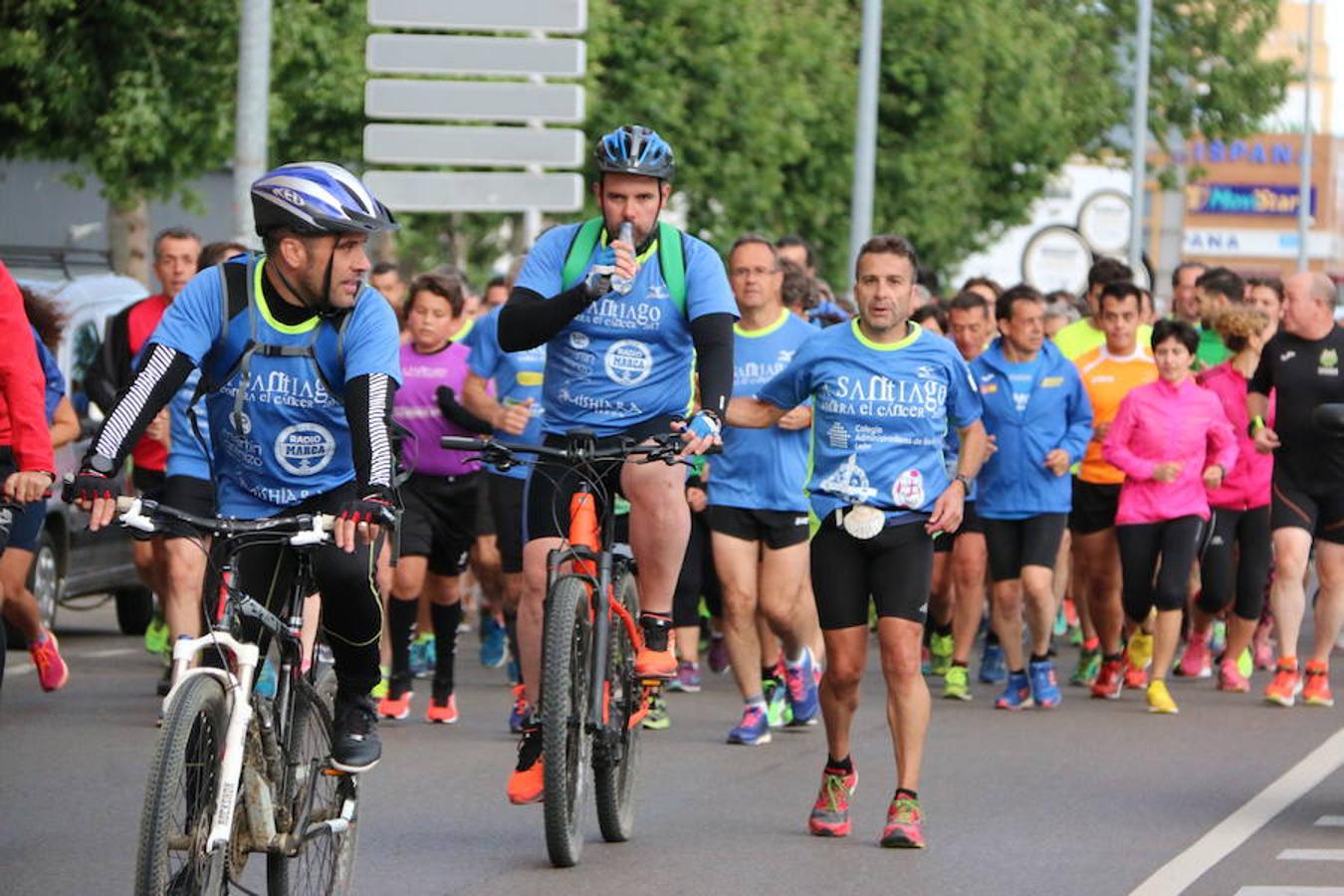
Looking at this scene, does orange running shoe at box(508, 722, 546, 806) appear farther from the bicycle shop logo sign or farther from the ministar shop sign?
the ministar shop sign

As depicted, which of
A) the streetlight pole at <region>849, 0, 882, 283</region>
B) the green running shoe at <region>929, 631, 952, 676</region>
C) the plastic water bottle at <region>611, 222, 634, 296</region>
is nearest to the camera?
the plastic water bottle at <region>611, 222, 634, 296</region>

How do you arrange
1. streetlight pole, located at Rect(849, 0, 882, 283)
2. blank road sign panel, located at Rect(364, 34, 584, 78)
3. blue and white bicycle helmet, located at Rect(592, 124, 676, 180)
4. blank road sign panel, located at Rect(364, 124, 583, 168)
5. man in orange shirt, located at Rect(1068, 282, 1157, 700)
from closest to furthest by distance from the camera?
1. blue and white bicycle helmet, located at Rect(592, 124, 676, 180)
2. man in orange shirt, located at Rect(1068, 282, 1157, 700)
3. blank road sign panel, located at Rect(364, 34, 584, 78)
4. blank road sign panel, located at Rect(364, 124, 583, 168)
5. streetlight pole, located at Rect(849, 0, 882, 283)

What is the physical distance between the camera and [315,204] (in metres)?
7.54

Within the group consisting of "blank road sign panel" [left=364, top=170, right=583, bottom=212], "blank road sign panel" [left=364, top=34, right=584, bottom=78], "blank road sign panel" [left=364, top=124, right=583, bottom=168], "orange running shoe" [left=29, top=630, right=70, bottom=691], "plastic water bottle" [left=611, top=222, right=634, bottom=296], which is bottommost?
"orange running shoe" [left=29, top=630, right=70, bottom=691]

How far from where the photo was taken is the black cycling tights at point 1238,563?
15.5m

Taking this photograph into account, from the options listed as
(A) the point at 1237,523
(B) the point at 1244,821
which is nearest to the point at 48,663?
(B) the point at 1244,821

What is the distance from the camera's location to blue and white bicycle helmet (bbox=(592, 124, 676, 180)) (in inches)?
378

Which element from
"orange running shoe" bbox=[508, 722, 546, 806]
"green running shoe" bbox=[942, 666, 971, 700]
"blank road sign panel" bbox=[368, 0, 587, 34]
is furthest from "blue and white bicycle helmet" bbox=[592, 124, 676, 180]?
"blank road sign panel" bbox=[368, 0, 587, 34]

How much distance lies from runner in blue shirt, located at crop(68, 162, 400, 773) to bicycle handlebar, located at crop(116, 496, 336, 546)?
5.3 inches

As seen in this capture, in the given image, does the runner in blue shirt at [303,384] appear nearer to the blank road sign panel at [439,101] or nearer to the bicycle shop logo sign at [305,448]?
the bicycle shop logo sign at [305,448]

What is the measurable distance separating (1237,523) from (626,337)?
267 inches

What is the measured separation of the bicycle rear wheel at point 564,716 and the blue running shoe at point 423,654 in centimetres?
643

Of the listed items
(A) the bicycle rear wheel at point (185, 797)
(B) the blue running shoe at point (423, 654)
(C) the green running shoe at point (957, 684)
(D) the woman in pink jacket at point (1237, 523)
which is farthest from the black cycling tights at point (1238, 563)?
(A) the bicycle rear wheel at point (185, 797)

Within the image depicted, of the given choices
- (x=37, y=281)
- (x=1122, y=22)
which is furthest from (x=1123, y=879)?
(x=1122, y=22)
